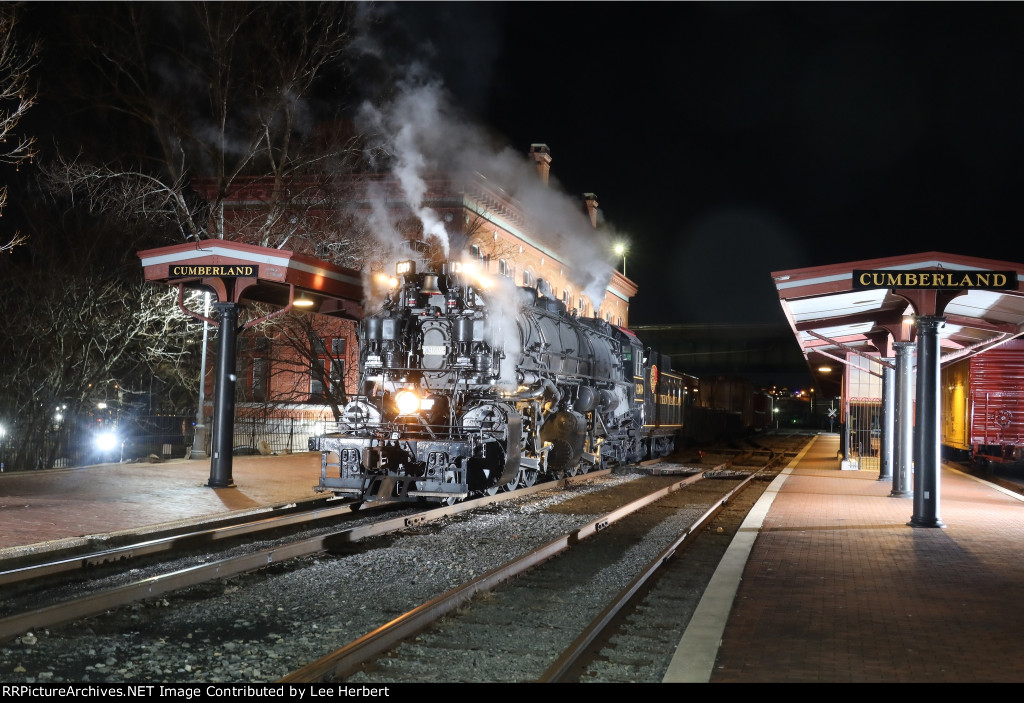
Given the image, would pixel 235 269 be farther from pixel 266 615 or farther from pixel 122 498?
pixel 266 615

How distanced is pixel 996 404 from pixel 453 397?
17.2 m

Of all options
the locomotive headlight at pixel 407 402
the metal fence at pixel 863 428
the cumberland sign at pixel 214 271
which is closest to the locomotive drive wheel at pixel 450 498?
the locomotive headlight at pixel 407 402

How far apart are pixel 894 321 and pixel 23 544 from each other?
1440 cm

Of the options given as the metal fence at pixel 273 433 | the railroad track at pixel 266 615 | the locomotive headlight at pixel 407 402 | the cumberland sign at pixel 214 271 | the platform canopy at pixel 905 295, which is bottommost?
the railroad track at pixel 266 615

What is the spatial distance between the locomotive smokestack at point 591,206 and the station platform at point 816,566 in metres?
29.1

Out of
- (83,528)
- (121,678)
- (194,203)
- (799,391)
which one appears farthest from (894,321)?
(799,391)

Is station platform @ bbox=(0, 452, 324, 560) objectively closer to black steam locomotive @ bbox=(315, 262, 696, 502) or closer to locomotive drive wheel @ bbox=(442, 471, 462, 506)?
black steam locomotive @ bbox=(315, 262, 696, 502)

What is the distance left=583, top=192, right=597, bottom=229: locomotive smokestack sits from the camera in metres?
45.6


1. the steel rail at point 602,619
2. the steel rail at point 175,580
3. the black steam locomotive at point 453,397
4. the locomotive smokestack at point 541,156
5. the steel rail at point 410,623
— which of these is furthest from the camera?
the locomotive smokestack at point 541,156

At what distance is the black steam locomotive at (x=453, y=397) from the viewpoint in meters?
13.3

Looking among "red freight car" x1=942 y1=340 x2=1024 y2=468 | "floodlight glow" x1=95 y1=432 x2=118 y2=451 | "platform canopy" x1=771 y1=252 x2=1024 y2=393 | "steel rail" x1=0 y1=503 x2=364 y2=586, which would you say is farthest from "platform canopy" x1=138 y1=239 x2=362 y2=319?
"red freight car" x1=942 y1=340 x2=1024 y2=468

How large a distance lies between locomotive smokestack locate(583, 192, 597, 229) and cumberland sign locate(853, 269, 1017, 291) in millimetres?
33636

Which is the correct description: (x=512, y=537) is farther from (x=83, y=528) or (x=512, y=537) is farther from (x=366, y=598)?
(x=83, y=528)

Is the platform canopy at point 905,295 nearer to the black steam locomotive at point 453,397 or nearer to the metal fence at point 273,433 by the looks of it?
the black steam locomotive at point 453,397
